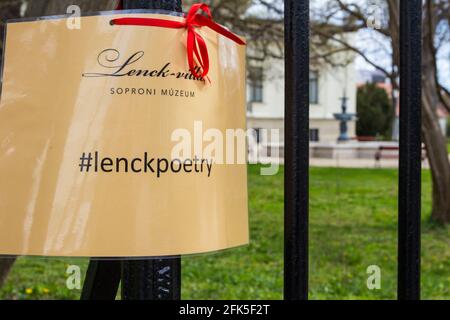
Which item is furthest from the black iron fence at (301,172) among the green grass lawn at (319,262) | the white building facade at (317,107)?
the white building facade at (317,107)

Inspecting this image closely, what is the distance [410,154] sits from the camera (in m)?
1.47

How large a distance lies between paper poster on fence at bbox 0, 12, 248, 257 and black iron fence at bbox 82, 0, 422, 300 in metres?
0.09

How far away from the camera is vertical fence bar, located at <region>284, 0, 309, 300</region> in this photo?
1427mm

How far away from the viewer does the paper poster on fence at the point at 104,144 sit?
129cm

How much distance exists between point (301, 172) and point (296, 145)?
6 cm

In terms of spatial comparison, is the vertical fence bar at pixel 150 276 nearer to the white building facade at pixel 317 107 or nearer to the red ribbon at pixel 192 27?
the red ribbon at pixel 192 27

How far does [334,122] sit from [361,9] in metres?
28.6

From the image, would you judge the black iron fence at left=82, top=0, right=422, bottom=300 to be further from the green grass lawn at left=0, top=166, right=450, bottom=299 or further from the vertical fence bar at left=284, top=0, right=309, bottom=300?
the green grass lawn at left=0, top=166, right=450, bottom=299

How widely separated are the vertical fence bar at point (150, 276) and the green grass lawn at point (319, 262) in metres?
1.32

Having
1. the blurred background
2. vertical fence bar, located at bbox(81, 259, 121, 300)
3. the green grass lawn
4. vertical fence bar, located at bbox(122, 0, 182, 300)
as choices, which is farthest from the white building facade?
vertical fence bar, located at bbox(122, 0, 182, 300)

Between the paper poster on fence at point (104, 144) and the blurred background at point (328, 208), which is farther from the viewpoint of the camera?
the blurred background at point (328, 208)

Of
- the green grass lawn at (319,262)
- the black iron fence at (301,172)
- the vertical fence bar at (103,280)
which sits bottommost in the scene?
the green grass lawn at (319,262)

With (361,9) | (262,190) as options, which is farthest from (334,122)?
(361,9)
